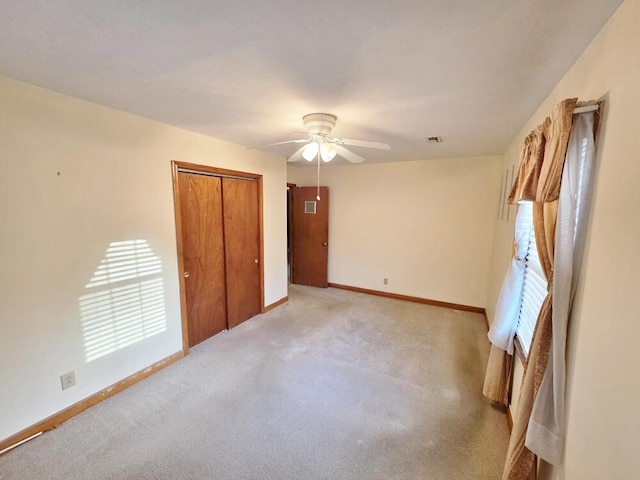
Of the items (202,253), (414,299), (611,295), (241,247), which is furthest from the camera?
(414,299)

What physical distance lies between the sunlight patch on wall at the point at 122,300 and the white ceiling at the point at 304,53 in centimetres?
122

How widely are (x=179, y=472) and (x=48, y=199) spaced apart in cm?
194

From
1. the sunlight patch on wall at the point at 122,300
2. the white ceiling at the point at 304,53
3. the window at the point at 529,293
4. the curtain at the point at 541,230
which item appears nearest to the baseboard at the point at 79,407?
the sunlight patch on wall at the point at 122,300

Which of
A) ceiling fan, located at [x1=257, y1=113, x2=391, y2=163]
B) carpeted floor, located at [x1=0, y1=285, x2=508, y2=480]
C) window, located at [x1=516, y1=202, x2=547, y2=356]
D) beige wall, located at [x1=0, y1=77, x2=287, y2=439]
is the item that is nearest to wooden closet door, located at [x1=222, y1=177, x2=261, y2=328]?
Result: carpeted floor, located at [x1=0, y1=285, x2=508, y2=480]

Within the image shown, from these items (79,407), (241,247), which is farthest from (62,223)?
(241,247)

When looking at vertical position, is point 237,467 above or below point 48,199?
below

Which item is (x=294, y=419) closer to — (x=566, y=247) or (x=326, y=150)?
(x=566, y=247)

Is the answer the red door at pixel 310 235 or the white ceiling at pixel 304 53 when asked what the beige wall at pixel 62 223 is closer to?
the white ceiling at pixel 304 53

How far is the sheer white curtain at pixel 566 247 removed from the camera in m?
1.10

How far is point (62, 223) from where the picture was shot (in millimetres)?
1925

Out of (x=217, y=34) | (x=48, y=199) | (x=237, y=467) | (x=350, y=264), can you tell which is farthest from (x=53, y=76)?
(x=350, y=264)

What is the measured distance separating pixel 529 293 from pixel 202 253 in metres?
3.00

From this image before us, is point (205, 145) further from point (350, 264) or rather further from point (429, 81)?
point (350, 264)

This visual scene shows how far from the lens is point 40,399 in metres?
1.89
